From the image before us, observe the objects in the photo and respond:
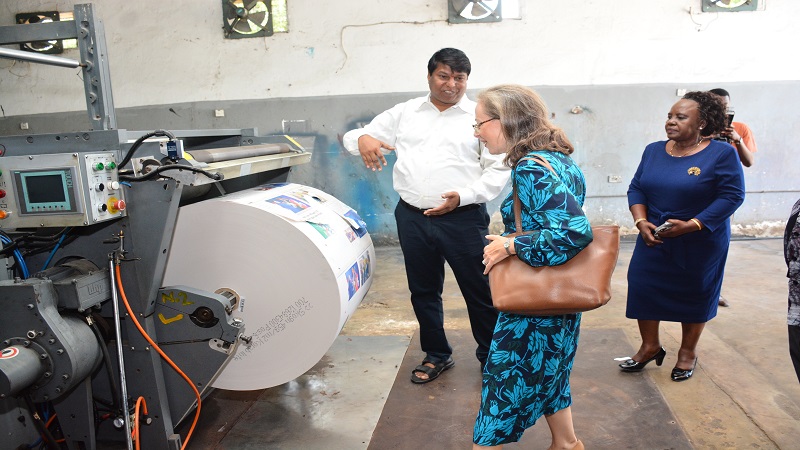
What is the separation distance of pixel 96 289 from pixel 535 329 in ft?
4.43

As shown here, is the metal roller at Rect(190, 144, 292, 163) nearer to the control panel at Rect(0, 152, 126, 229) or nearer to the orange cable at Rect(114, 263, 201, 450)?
the control panel at Rect(0, 152, 126, 229)

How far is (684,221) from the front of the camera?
8.04ft

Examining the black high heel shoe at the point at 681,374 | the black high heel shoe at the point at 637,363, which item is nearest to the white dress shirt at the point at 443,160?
the black high heel shoe at the point at 637,363

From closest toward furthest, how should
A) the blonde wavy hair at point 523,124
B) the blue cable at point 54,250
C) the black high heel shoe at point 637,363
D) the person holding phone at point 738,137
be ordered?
the blonde wavy hair at point 523,124 → the blue cable at point 54,250 → the black high heel shoe at point 637,363 → the person holding phone at point 738,137

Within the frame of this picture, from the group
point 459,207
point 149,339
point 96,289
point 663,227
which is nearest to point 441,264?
point 459,207

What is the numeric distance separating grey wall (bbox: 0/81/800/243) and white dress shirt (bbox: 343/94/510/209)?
296cm

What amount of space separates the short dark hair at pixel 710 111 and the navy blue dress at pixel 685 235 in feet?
0.24

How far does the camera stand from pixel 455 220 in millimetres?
2506

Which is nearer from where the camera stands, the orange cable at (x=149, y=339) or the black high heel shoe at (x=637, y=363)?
the orange cable at (x=149, y=339)

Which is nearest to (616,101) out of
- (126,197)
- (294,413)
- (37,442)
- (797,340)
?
(797,340)

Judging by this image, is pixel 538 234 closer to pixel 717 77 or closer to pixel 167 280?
pixel 167 280

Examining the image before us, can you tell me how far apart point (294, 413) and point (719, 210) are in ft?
6.44

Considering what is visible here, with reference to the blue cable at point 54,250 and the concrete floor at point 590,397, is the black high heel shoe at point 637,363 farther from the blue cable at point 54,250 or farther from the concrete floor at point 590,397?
the blue cable at point 54,250

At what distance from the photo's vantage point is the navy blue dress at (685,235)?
239cm
